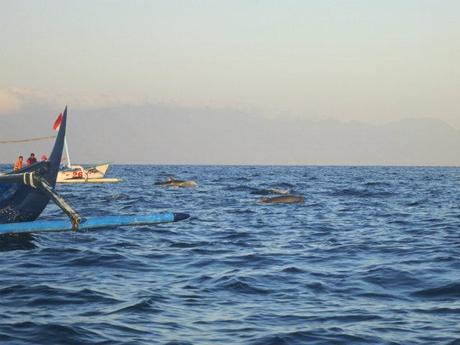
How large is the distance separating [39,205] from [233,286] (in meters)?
11.4

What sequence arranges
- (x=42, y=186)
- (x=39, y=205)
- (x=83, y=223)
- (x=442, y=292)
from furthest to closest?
(x=39, y=205) < (x=42, y=186) < (x=83, y=223) < (x=442, y=292)

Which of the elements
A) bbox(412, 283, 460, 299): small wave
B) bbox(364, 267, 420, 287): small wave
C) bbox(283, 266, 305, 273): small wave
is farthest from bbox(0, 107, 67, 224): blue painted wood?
bbox(412, 283, 460, 299): small wave

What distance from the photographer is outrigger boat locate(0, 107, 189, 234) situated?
1770 cm

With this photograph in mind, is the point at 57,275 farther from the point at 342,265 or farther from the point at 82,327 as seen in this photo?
the point at 342,265

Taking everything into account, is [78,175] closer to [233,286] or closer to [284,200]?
[284,200]

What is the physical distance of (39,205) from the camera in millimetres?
21672

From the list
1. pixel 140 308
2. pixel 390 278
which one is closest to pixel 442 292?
pixel 390 278

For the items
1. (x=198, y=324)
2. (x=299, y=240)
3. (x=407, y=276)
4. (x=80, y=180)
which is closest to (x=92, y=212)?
(x=299, y=240)

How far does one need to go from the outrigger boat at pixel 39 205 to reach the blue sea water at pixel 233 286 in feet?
2.33

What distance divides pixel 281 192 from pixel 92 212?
20250mm

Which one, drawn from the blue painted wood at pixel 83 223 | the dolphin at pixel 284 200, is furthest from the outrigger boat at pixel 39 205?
the dolphin at pixel 284 200

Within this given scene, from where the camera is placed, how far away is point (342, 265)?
50.1ft

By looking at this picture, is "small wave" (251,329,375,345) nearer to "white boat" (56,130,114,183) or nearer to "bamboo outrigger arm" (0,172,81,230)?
"bamboo outrigger arm" (0,172,81,230)

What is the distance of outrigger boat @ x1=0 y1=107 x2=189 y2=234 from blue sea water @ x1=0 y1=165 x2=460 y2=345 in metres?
0.71
